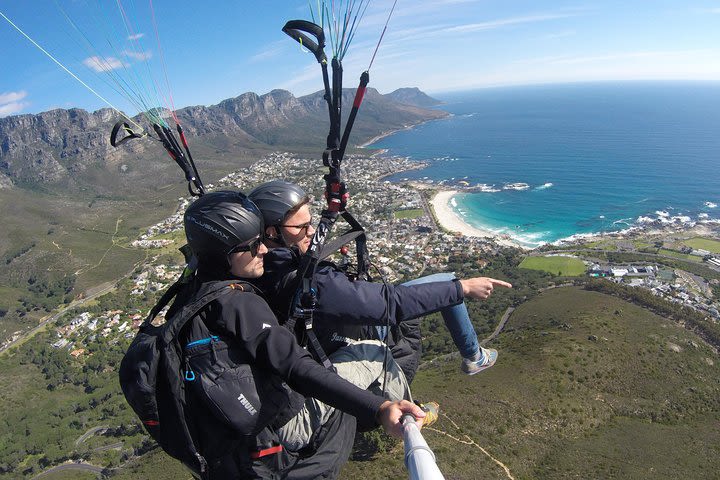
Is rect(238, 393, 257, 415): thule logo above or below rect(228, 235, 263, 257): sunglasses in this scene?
below

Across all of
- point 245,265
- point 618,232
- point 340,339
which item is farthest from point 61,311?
point 618,232

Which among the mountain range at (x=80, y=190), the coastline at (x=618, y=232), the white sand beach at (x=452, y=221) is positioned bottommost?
the coastline at (x=618, y=232)

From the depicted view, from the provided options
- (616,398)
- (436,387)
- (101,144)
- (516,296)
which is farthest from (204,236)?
(101,144)

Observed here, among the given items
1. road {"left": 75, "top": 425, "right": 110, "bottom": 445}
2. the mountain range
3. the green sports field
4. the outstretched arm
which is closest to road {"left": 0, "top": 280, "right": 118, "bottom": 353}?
the mountain range

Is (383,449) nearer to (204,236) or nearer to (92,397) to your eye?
(204,236)

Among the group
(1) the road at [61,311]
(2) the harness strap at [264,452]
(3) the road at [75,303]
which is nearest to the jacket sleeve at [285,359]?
(2) the harness strap at [264,452]

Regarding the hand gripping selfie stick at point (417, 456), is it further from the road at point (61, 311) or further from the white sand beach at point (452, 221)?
the road at point (61, 311)

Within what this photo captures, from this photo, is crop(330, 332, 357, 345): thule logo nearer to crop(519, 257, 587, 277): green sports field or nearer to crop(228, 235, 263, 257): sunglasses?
crop(228, 235, 263, 257): sunglasses
